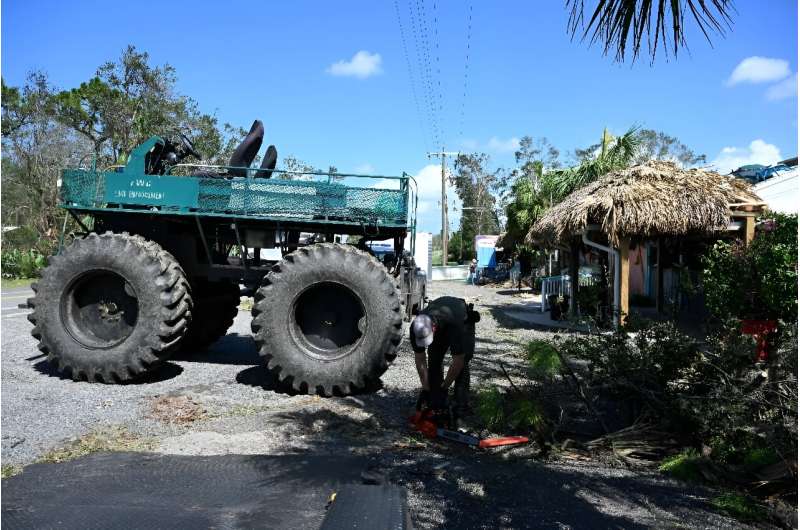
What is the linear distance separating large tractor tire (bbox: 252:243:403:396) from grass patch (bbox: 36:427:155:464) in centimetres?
176

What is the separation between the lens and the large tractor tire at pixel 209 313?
351 inches

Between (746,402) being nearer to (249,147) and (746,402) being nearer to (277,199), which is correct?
(277,199)

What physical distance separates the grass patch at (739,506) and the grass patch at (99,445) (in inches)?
166

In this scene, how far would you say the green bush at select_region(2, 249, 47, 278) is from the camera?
94.2 feet

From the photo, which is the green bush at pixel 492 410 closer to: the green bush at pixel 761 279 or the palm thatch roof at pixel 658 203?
the green bush at pixel 761 279

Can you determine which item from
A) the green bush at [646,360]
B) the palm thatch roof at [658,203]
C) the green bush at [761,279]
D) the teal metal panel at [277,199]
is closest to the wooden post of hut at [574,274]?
the palm thatch roof at [658,203]

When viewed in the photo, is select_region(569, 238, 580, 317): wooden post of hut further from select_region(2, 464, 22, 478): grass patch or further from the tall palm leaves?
select_region(2, 464, 22, 478): grass patch

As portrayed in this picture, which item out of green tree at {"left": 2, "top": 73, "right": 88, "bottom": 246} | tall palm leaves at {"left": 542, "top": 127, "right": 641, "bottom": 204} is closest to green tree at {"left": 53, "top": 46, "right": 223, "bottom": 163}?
green tree at {"left": 2, "top": 73, "right": 88, "bottom": 246}

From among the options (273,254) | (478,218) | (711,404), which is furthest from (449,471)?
(478,218)

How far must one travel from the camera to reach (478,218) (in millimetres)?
66062

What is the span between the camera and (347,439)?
5.56 meters

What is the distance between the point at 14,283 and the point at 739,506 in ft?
95.6

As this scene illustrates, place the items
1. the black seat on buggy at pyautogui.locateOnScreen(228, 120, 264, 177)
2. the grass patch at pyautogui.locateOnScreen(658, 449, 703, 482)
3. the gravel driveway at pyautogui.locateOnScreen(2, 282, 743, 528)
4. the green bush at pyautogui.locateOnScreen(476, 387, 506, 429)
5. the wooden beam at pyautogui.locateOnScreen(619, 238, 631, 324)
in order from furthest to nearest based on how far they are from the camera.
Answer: the wooden beam at pyautogui.locateOnScreen(619, 238, 631, 324) < the black seat on buggy at pyautogui.locateOnScreen(228, 120, 264, 177) < the green bush at pyautogui.locateOnScreen(476, 387, 506, 429) < the grass patch at pyautogui.locateOnScreen(658, 449, 703, 482) < the gravel driveway at pyautogui.locateOnScreen(2, 282, 743, 528)

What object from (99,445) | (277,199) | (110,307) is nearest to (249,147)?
(277,199)
